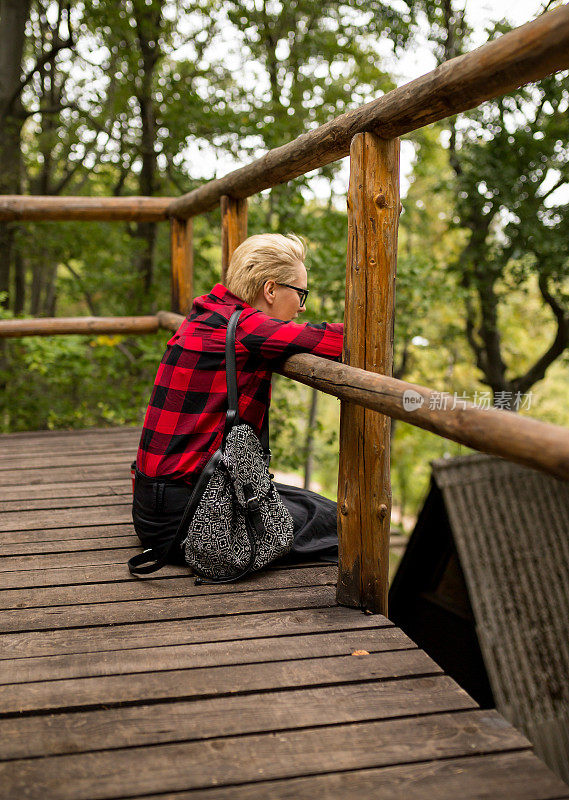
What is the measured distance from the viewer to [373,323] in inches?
83.3

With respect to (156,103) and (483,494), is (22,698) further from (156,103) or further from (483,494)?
(156,103)

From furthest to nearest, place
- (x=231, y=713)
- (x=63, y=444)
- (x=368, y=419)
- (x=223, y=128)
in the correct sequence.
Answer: (x=223, y=128) < (x=63, y=444) < (x=368, y=419) < (x=231, y=713)

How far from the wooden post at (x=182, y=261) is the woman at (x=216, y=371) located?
82.0 inches

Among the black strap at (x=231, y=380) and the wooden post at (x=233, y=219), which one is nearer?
the black strap at (x=231, y=380)

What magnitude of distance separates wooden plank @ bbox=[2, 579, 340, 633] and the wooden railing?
153 mm

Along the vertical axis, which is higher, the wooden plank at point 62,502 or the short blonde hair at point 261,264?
the short blonde hair at point 261,264

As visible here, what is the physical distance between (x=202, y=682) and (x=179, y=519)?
0.82 m

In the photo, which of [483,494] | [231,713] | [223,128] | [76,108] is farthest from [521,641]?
[76,108]

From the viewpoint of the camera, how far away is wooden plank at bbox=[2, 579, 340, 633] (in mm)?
2092

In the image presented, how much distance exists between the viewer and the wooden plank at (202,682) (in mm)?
1671

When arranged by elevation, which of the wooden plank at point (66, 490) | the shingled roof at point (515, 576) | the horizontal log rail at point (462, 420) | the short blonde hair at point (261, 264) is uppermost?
the short blonde hair at point (261, 264)

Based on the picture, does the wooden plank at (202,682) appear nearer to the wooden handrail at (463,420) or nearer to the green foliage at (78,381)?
the wooden handrail at (463,420)

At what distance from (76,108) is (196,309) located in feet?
23.9

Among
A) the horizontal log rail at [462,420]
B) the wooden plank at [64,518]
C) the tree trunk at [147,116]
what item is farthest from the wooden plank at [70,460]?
the tree trunk at [147,116]
